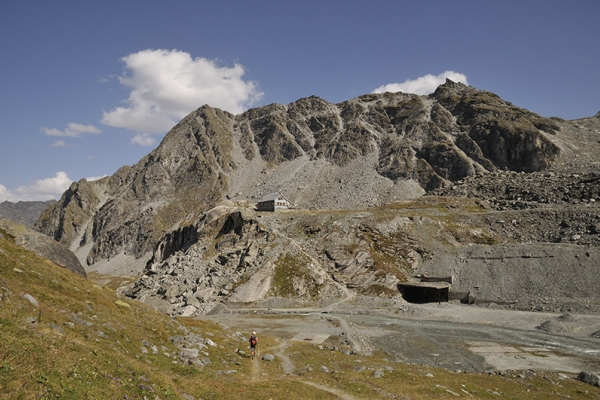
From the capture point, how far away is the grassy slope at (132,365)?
1465 cm

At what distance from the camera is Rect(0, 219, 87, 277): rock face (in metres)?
38.1

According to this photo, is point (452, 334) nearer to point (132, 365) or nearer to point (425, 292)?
point (425, 292)

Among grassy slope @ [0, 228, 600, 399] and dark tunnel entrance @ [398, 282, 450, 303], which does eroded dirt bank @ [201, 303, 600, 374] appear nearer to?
dark tunnel entrance @ [398, 282, 450, 303]

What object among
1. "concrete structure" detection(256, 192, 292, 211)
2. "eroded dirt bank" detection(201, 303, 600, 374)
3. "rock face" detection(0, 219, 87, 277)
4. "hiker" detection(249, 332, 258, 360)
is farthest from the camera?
"concrete structure" detection(256, 192, 292, 211)

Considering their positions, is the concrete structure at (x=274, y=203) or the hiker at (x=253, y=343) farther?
the concrete structure at (x=274, y=203)

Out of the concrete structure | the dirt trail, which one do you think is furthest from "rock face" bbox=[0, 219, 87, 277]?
the concrete structure

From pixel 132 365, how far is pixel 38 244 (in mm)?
29000

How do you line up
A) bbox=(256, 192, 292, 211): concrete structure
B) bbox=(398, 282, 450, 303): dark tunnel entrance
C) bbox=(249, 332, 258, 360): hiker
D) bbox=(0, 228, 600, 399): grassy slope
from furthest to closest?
bbox=(256, 192, 292, 211): concrete structure, bbox=(398, 282, 450, 303): dark tunnel entrance, bbox=(249, 332, 258, 360): hiker, bbox=(0, 228, 600, 399): grassy slope

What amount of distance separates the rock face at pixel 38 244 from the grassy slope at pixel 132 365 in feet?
8.83

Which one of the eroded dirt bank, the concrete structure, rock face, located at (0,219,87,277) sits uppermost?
the concrete structure

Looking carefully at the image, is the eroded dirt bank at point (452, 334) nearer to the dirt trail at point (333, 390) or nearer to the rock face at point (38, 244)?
the dirt trail at point (333, 390)

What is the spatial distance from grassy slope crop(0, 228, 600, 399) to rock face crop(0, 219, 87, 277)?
2.69 m

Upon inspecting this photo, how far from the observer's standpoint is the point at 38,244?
39.4 m

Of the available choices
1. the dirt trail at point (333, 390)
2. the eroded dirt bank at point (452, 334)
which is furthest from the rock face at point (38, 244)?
the eroded dirt bank at point (452, 334)
